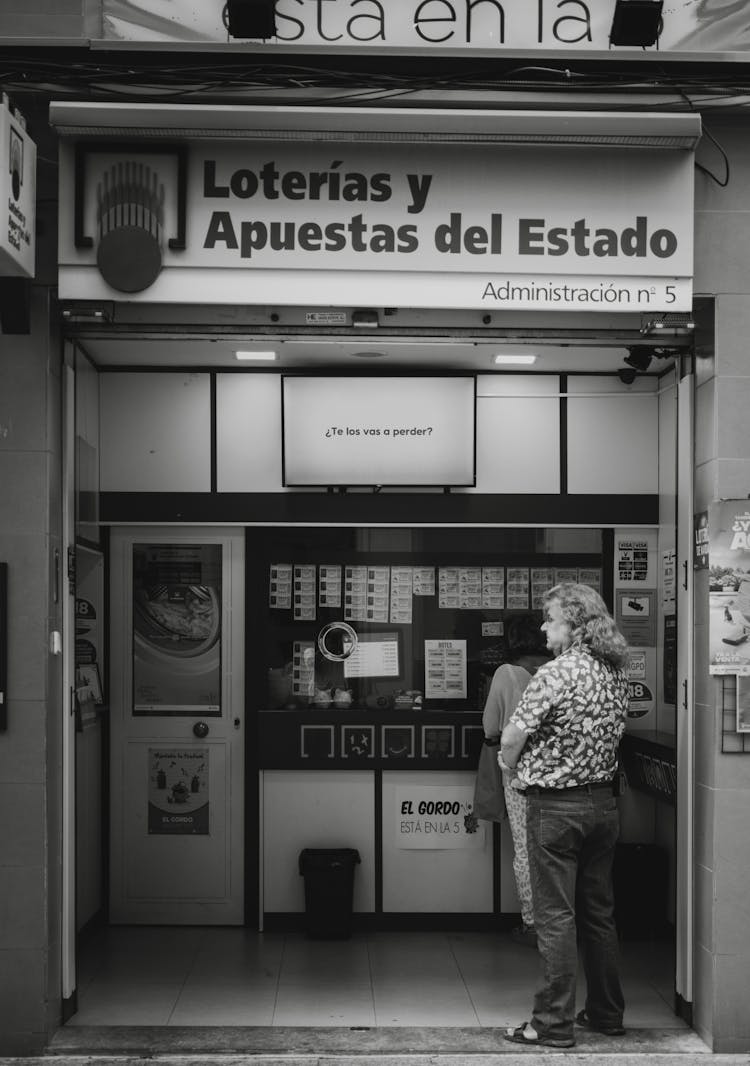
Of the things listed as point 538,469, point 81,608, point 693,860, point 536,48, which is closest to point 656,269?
point 536,48

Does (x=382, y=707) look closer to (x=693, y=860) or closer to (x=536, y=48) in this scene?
(x=693, y=860)

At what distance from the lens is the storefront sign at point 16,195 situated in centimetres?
466

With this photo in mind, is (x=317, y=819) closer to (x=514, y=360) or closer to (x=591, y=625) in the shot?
(x=591, y=625)

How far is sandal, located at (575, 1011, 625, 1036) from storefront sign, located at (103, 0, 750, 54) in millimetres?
4201

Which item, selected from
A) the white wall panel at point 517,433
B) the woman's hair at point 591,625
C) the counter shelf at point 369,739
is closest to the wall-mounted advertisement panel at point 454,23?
the white wall panel at point 517,433

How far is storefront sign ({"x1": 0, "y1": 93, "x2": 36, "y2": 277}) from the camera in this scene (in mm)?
4660

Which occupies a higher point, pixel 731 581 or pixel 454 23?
pixel 454 23

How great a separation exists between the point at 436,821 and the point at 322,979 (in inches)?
50.3

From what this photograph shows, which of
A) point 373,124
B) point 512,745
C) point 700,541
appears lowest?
point 512,745

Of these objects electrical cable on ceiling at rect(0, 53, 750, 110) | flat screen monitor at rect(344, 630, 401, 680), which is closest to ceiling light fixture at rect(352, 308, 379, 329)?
electrical cable on ceiling at rect(0, 53, 750, 110)

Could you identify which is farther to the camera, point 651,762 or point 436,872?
point 436,872

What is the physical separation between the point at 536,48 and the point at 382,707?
377cm

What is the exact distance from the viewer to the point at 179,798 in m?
7.23

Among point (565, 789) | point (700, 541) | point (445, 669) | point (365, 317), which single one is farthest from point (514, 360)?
point (565, 789)
